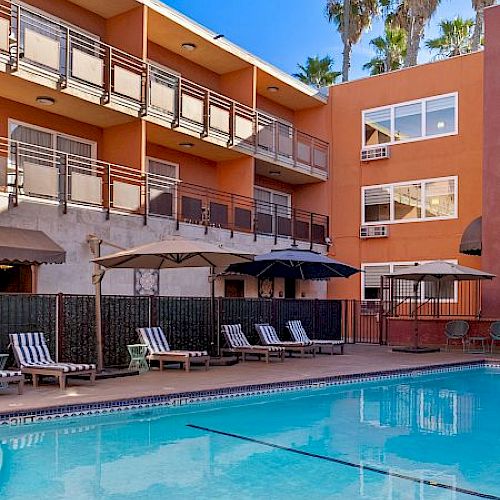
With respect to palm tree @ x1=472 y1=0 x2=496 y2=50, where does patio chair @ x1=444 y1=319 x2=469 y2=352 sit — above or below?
below

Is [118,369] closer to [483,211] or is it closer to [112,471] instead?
[112,471]

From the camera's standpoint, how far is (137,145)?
18.0m

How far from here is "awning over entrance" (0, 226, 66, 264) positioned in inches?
491

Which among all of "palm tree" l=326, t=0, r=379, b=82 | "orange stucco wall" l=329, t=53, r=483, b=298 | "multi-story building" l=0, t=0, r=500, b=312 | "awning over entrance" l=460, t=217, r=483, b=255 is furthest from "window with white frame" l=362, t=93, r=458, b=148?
"palm tree" l=326, t=0, r=379, b=82

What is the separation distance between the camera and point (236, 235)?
66.0 ft

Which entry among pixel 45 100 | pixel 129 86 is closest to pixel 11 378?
pixel 45 100

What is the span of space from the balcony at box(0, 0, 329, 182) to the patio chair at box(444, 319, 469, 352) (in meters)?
7.82

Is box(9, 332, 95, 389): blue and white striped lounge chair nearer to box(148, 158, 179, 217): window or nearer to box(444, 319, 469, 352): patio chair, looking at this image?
box(148, 158, 179, 217): window

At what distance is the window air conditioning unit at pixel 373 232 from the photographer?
24359 mm

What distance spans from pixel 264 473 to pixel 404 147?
19.0 metres

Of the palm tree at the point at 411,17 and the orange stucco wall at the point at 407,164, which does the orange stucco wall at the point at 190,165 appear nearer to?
the orange stucco wall at the point at 407,164

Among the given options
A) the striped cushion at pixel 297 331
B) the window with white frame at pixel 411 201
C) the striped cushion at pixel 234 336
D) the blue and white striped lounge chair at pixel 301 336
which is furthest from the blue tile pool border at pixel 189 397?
the window with white frame at pixel 411 201

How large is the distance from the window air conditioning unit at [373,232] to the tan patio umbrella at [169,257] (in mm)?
11223

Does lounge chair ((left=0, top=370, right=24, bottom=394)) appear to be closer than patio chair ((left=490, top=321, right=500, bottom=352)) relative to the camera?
Yes
